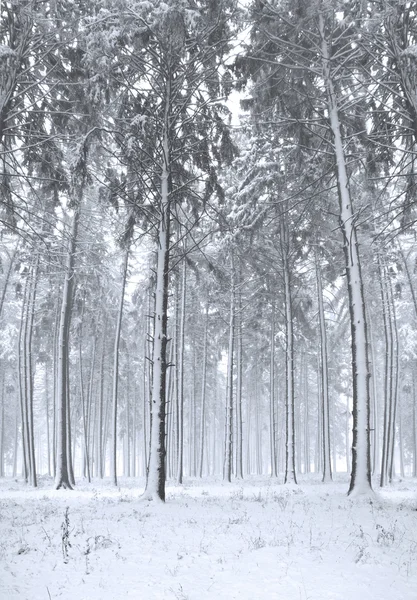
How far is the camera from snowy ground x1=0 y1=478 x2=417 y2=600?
13.1ft

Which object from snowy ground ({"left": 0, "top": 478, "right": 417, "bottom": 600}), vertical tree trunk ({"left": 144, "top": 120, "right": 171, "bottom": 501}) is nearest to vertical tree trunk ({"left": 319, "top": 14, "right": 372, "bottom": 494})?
snowy ground ({"left": 0, "top": 478, "right": 417, "bottom": 600})

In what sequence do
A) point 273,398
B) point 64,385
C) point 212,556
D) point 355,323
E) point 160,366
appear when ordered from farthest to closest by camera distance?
1. point 273,398
2. point 64,385
3. point 355,323
4. point 160,366
5. point 212,556

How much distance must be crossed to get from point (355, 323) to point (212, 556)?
677 centimetres

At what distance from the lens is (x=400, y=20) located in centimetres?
851

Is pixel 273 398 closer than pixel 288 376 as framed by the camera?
No

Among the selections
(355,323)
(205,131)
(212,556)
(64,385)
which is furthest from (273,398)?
(212,556)

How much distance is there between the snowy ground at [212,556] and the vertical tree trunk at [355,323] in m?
1.64

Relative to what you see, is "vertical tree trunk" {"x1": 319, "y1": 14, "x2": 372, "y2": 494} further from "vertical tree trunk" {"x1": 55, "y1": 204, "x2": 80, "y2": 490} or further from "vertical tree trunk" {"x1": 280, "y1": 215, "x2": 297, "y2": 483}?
"vertical tree trunk" {"x1": 55, "y1": 204, "x2": 80, "y2": 490}

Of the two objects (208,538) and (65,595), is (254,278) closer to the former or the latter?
(208,538)

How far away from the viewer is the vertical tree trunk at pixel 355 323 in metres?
9.66

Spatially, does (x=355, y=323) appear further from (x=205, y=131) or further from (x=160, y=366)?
(x=205, y=131)

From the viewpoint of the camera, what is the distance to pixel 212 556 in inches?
196

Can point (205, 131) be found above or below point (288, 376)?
above

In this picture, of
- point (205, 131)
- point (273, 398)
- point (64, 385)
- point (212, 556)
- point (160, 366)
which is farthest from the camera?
point (273, 398)
